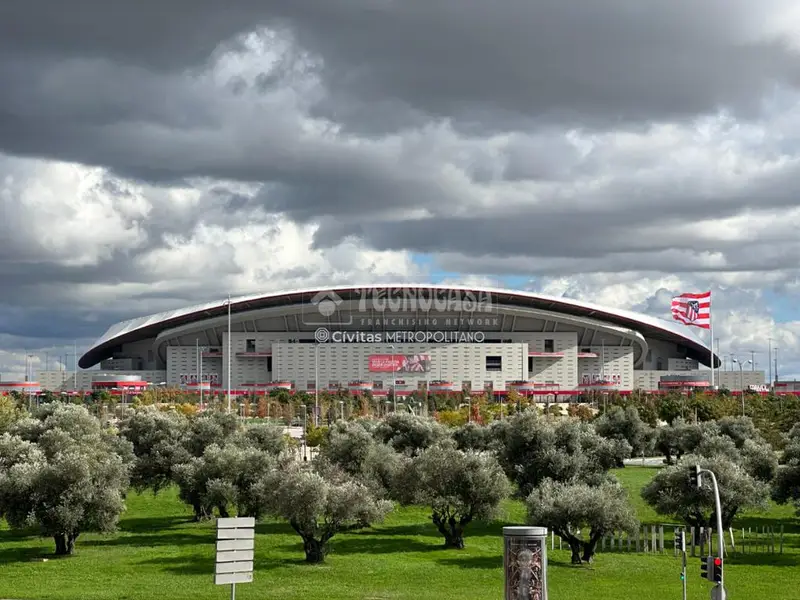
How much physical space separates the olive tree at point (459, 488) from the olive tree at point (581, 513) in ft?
10.7

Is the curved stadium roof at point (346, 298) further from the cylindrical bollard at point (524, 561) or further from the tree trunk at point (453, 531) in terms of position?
the cylindrical bollard at point (524, 561)

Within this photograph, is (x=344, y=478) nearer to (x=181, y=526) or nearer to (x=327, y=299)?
(x=181, y=526)

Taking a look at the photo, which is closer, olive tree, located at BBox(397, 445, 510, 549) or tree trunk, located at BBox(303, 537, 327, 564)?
tree trunk, located at BBox(303, 537, 327, 564)

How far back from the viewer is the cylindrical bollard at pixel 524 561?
23.4 m

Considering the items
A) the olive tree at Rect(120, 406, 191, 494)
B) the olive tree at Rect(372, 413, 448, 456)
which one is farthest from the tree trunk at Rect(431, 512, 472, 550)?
the olive tree at Rect(372, 413, 448, 456)

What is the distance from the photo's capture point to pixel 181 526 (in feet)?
176

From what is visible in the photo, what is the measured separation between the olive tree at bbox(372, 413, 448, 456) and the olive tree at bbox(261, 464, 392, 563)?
2163 centimetres

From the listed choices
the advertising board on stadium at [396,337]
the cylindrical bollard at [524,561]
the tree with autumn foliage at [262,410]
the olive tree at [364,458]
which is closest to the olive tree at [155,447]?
the olive tree at [364,458]

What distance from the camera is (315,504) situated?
42.3m

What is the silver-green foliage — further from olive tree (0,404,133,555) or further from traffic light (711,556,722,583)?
olive tree (0,404,133,555)

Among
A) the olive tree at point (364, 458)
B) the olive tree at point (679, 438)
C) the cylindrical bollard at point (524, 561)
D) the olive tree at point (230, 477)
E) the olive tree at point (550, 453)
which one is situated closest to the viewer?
the cylindrical bollard at point (524, 561)

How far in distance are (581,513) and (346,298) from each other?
12692cm

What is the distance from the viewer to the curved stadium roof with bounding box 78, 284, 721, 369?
16812 cm

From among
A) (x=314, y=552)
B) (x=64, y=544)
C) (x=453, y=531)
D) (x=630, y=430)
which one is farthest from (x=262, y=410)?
(x=314, y=552)
